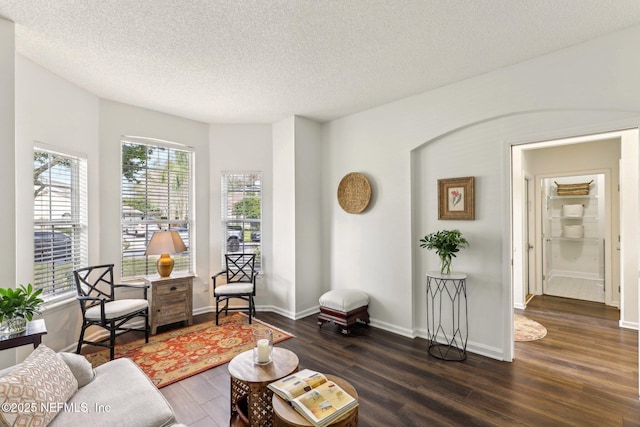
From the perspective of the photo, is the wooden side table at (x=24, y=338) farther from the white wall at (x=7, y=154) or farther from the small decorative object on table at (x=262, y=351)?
the small decorative object on table at (x=262, y=351)

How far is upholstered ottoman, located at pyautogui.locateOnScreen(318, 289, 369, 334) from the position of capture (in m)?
3.77

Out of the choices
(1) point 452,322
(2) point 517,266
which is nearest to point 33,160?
(1) point 452,322

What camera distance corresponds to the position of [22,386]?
1.47 meters

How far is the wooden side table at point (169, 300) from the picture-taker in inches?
149

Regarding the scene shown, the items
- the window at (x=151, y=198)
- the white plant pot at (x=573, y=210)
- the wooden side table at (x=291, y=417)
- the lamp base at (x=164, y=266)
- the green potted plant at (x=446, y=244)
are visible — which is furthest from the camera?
the white plant pot at (x=573, y=210)

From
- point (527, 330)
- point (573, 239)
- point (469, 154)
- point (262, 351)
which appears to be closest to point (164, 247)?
point (262, 351)

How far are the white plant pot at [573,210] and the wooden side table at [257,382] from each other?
258 inches

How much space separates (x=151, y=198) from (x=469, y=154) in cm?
412

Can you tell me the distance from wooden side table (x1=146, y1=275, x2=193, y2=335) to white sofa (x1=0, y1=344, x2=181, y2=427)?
1891 mm

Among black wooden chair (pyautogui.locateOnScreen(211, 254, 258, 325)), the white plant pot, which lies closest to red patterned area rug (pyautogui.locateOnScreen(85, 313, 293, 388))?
black wooden chair (pyautogui.locateOnScreen(211, 254, 258, 325))

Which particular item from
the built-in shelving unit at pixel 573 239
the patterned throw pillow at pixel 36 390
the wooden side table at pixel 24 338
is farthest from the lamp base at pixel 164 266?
the built-in shelving unit at pixel 573 239

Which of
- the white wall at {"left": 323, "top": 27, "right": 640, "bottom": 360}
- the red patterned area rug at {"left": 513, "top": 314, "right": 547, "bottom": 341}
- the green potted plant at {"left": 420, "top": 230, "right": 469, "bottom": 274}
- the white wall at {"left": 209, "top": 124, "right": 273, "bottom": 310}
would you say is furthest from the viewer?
the white wall at {"left": 209, "top": 124, "right": 273, "bottom": 310}

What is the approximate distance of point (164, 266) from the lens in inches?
155

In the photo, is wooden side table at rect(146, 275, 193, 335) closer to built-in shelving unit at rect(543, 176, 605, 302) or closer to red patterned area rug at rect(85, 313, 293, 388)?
red patterned area rug at rect(85, 313, 293, 388)
